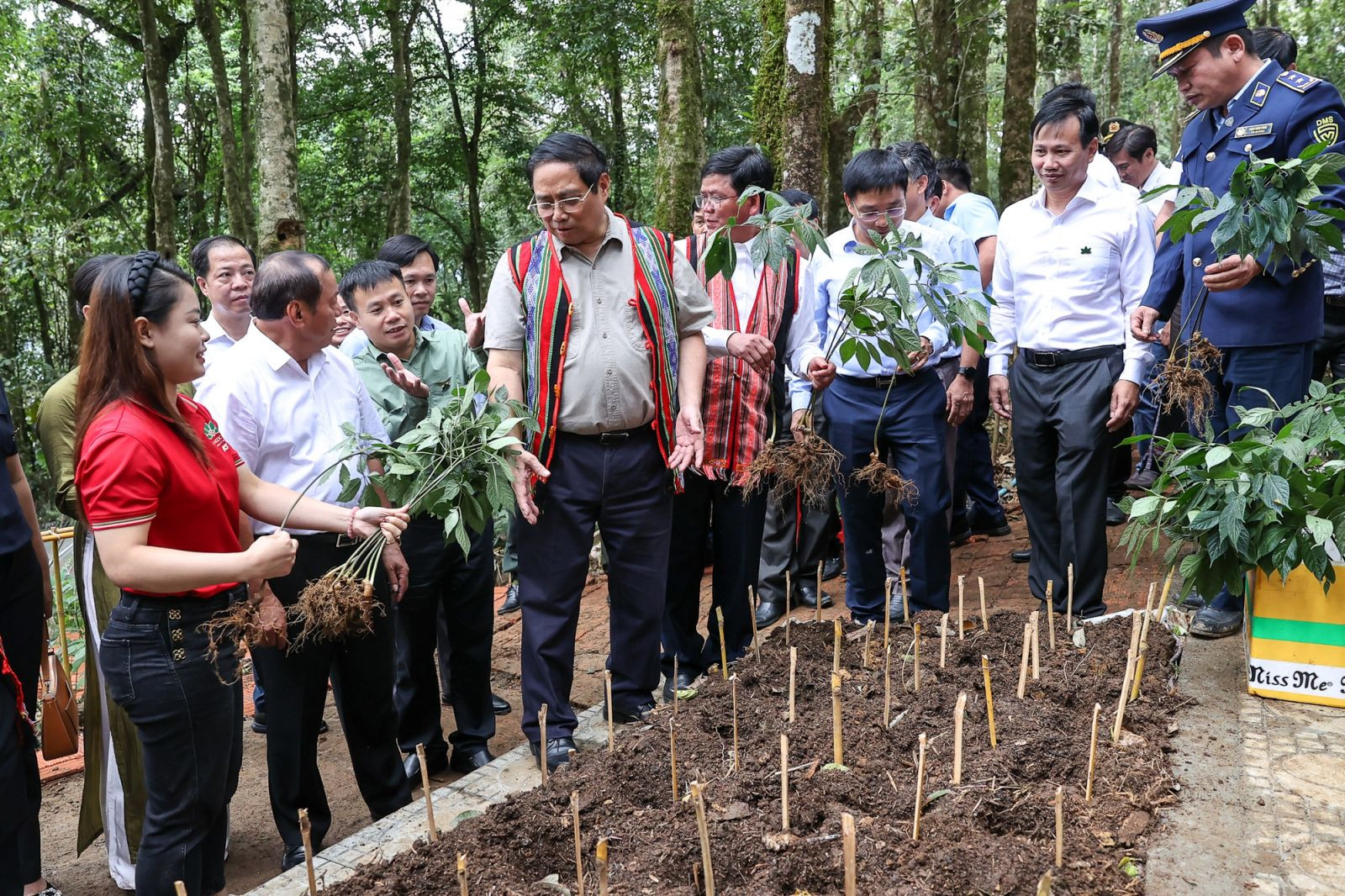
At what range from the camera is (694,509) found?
4.36 m

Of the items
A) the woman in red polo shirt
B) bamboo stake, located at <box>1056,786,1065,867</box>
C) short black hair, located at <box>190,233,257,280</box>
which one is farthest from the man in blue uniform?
short black hair, located at <box>190,233,257,280</box>

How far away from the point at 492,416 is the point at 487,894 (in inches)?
60.0

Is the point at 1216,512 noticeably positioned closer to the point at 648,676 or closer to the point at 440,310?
the point at 648,676

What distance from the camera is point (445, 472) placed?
3314 mm

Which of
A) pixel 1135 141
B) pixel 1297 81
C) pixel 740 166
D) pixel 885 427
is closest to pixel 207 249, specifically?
pixel 740 166

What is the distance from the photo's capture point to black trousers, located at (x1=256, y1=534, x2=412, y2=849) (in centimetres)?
327

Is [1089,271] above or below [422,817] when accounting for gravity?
above

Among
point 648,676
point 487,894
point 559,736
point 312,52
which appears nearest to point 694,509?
point 648,676

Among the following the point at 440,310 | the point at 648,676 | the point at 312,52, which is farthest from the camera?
the point at 440,310

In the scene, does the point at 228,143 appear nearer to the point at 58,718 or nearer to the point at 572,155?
the point at 58,718

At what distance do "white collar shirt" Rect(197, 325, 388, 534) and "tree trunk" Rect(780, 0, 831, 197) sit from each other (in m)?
3.62

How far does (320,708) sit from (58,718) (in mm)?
1130

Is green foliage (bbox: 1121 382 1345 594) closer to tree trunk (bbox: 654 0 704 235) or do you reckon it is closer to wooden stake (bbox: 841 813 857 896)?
wooden stake (bbox: 841 813 857 896)

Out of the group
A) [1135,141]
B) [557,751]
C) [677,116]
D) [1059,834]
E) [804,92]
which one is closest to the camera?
[1059,834]
